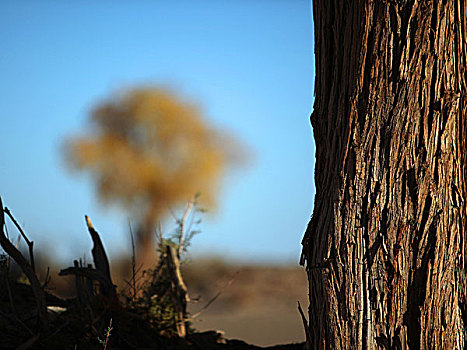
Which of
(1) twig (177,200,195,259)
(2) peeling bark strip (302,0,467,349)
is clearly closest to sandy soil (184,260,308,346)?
(1) twig (177,200,195,259)

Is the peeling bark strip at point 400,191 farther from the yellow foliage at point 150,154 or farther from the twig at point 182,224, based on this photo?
the yellow foliage at point 150,154

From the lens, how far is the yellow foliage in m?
11.3

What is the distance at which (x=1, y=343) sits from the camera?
304 centimetres

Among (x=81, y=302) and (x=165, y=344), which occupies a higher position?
(x=81, y=302)

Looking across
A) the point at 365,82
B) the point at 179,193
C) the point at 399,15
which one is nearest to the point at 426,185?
the point at 365,82

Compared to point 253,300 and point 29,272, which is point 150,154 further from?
point 29,272

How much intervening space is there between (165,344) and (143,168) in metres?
8.15

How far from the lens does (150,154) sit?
11.8 meters

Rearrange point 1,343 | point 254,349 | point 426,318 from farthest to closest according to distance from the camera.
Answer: point 254,349 < point 1,343 < point 426,318

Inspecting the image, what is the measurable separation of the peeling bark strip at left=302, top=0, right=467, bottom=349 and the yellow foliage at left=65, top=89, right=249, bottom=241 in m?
8.75

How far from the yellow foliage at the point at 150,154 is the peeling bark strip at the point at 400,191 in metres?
8.75

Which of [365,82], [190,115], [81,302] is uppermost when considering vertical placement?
[190,115]

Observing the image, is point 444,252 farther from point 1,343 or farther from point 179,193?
point 179,193

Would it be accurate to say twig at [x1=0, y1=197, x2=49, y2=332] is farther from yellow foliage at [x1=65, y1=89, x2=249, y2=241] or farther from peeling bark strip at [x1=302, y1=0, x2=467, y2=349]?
yellow foliage at [x1=65, y1=89, x2=249, y2=241]
